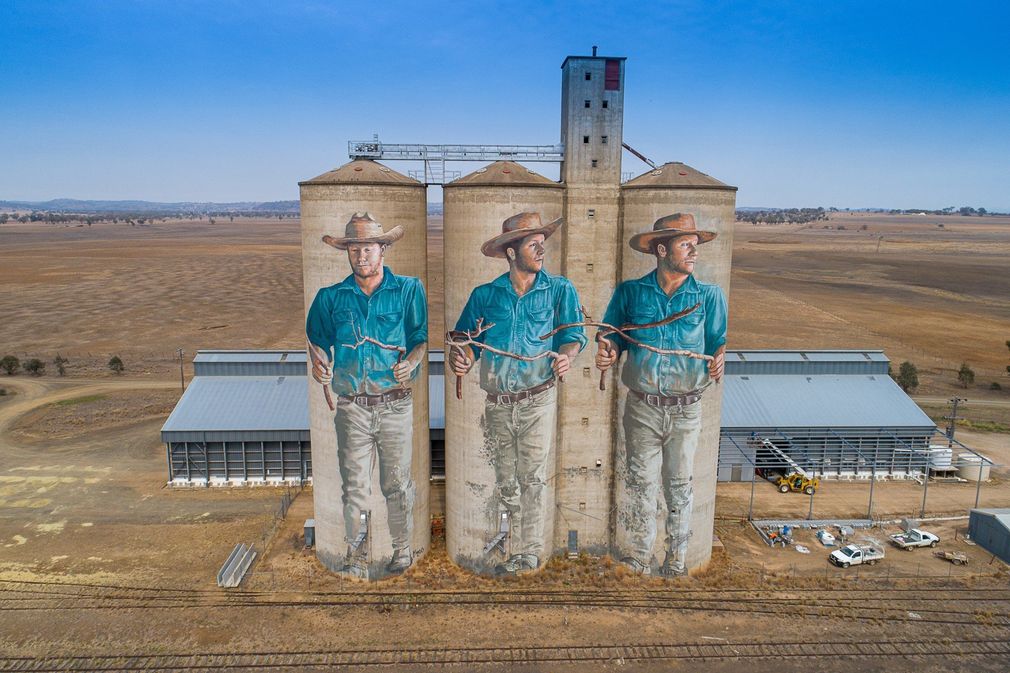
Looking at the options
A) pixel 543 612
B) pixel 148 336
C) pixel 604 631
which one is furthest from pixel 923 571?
pixel 148 336

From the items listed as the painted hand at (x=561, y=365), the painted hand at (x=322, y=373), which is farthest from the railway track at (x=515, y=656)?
the painted hand at (x=561, y=365)

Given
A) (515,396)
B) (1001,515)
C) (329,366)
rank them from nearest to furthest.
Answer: (329,366) < (515,396) < (1001,515)

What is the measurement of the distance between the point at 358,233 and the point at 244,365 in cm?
2423

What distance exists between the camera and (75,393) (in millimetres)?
63219

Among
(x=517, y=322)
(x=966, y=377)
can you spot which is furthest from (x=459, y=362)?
(x=966, y=377)

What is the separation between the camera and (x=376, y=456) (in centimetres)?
3102

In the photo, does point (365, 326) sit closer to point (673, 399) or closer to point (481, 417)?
point (481, 417)

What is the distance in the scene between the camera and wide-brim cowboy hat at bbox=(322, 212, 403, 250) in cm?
2934

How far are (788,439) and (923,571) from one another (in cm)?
1231

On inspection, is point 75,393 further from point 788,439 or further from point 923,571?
point 923,571

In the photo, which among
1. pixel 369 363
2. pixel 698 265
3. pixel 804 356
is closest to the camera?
pixel 369 363

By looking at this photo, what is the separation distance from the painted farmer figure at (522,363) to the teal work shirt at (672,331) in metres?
2.64

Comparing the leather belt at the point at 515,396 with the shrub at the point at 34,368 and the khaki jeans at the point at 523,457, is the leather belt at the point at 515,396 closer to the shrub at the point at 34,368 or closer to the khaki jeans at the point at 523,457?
the khaki jeans at the point at 523,457

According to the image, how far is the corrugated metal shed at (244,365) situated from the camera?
48594 millimetres
